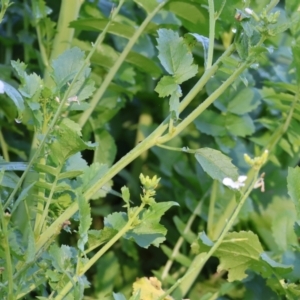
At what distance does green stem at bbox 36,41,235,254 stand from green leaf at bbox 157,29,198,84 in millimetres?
15

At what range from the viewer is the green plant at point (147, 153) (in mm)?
352

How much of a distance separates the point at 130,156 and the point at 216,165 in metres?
0.06

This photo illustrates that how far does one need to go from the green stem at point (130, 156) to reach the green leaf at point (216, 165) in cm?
3

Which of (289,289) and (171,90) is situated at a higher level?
(171,90)

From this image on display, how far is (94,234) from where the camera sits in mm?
363

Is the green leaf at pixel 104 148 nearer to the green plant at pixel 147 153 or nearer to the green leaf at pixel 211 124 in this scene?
the green plant at pixel 147 153

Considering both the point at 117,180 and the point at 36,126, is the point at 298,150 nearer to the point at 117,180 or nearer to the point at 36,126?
the point at 117,180

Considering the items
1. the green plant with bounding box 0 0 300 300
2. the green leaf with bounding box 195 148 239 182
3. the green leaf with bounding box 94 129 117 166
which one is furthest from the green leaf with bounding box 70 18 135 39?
the green leaf with bounding box 195 148 239 182

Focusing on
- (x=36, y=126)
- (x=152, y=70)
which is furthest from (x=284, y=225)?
(x=36, y=126)

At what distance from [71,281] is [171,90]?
0.45 ft

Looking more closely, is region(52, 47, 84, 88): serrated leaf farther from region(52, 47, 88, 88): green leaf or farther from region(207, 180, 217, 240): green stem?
region(207, 180, 217, 240): green stem

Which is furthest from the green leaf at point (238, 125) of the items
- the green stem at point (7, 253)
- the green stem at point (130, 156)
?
the green stem at point (7, 253)

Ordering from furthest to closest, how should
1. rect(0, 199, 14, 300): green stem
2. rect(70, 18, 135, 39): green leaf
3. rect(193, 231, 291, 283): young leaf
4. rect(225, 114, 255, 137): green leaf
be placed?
rect(225, 114, 255, 137): green leaf < rect(70, 18, 135, 39): green leaf < rect(193, 231, 291, 283): young leaf < rect(0, 199, 14, 300): green stem

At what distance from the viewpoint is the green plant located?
352mm
